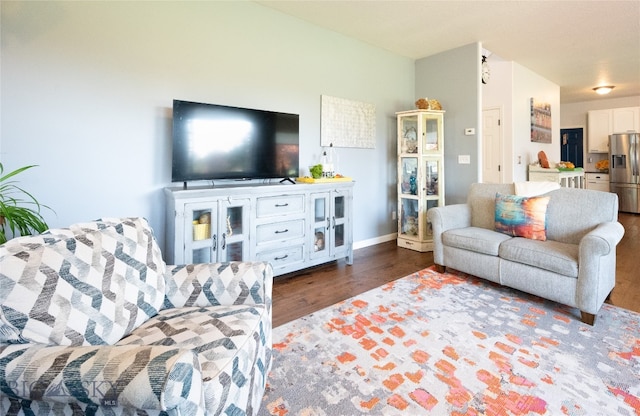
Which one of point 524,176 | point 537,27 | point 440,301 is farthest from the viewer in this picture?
point 524,176

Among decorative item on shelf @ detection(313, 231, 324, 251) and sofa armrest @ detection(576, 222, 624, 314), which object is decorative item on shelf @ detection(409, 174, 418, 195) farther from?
sofa armrest @ detection(576, 222, 624, 314)

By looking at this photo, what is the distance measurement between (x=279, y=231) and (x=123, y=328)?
1.77 m

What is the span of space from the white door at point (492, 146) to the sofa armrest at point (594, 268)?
311 centimetres

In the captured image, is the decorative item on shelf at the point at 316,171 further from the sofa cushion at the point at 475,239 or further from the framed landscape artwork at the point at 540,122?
the framed landscape artwork at the point at 540,122

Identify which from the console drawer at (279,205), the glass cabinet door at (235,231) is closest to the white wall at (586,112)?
the console drawer at (279,205)

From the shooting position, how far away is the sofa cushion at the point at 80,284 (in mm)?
989

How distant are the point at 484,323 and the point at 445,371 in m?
0.69

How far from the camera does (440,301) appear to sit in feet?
8.23

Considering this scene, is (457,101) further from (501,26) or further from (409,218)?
(409,218)

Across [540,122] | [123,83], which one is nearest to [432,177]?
[540,122]

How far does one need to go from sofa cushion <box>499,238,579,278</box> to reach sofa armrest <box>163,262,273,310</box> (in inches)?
80.2

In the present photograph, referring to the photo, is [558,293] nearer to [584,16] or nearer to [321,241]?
[321,241]

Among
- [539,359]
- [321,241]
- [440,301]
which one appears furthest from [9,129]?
[539,359]

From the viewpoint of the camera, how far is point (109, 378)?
0.80m
